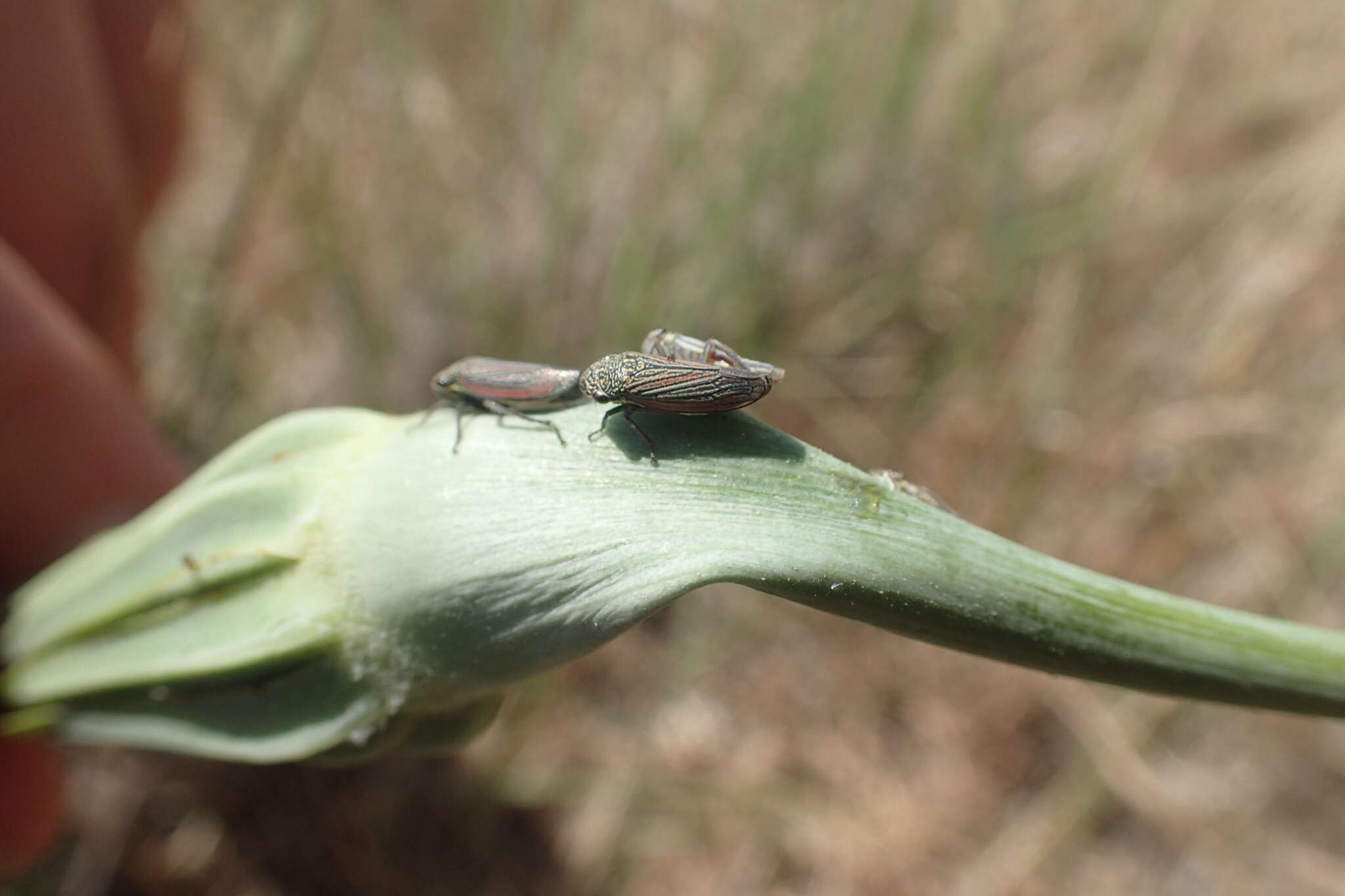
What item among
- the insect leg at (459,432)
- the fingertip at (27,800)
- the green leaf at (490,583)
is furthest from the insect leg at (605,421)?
the fingertip at (27,800)

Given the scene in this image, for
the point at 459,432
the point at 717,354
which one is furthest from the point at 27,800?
the point at 717,354

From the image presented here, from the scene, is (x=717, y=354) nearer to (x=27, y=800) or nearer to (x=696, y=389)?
(x=696, y=389)

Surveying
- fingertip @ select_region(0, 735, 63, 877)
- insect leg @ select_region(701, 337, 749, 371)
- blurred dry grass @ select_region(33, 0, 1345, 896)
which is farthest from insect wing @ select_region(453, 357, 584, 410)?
blurred dry grass @ select_region(33, 0, 1345, 896)

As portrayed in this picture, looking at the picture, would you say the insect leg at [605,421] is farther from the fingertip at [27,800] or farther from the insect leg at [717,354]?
the fingertip at [27,800]

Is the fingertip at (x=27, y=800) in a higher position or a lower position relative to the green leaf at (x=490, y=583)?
lower

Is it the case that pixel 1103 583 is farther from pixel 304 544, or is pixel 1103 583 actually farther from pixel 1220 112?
pixel 1220 112

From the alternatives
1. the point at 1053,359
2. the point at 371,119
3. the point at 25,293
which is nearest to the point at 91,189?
the point at 25,293

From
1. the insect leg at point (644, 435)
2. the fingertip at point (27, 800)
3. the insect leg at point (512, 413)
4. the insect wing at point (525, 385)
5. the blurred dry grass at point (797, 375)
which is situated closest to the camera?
the insect leg at point (644, 435)
